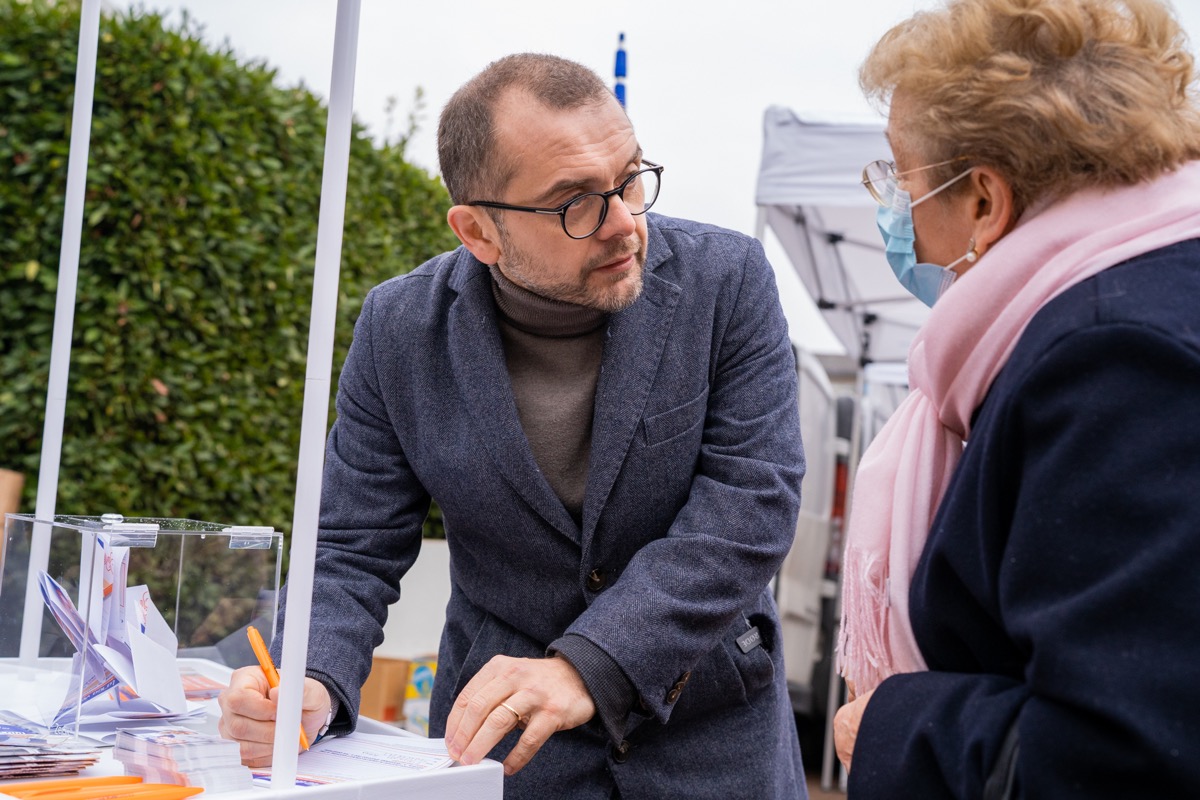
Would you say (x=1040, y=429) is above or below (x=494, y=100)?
below

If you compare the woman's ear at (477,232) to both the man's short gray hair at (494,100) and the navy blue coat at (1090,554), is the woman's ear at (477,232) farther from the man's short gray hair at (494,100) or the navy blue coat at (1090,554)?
the navy blue coat at (1090,554)

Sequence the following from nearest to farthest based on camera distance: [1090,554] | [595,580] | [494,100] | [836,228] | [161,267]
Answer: [1090,554]
[595,580]
[494,100]
[161,267]
[836,228]

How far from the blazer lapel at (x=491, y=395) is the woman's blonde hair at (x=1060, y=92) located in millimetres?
797

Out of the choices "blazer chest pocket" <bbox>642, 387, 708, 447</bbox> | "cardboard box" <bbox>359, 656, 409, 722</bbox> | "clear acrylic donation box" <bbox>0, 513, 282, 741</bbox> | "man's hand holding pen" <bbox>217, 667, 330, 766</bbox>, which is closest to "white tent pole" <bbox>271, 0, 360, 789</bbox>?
"man's hand holding pen" <bbox>217, 667, 330, 766</bbox>

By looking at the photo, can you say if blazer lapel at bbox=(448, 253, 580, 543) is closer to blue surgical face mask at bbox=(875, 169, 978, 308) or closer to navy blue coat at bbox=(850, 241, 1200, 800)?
blue surgical face mask at bbox=(875, 169, 978, 308)

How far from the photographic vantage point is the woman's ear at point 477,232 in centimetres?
186

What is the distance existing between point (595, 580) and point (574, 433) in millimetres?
231

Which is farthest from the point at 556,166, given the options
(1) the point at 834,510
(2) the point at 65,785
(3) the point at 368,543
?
(1) the point at 834,510

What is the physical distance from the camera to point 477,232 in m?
1.87

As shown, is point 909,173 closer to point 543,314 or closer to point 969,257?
point 969,257

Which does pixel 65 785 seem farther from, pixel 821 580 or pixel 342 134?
pixel 821 580

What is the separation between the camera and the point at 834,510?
6.27m

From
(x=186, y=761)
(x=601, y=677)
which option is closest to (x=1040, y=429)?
(x=601, y=677)

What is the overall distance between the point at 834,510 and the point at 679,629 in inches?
191
